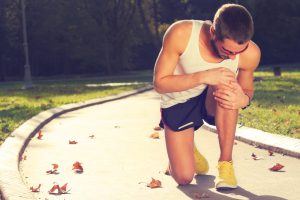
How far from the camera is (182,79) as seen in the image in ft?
16.1

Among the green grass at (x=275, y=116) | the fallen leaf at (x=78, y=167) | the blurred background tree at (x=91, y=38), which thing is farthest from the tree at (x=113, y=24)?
the fallen leaf at (x=78, y=167)

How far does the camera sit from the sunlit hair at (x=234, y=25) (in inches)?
174

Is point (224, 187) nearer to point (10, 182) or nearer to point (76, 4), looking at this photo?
point (10, 182)

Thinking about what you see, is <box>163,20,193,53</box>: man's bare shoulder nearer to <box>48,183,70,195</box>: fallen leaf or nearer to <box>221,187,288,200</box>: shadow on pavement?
<box>221,187,288,200</box>: shadow on pavement

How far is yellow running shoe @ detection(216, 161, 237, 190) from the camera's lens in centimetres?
509

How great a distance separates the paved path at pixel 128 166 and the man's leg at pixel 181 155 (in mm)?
102

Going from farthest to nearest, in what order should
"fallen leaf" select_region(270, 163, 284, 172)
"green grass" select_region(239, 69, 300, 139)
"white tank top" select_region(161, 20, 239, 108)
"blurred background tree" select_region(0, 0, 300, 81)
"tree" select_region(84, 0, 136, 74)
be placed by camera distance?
"blurred background tree" select_region(0, 0, 300, 81) → "tree" select_region(84, 0, 136, 74) → "green grass" select_region(239, 69, 300, 139) → "fallen leaf" select_region(270, 163, 284, 172) → "white tank top" select_region(161, 20, 239, 108)

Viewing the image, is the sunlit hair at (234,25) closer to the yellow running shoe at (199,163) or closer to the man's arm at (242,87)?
the man's arm at (242,87)

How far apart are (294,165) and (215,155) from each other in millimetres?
1198

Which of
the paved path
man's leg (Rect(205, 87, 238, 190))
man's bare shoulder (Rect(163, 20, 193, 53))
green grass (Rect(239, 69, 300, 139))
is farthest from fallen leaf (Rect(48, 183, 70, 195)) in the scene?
green grass (Rect(239, 69, 300, 139))

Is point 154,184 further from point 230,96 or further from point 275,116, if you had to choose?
point 275,116

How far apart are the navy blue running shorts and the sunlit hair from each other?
0.99 m

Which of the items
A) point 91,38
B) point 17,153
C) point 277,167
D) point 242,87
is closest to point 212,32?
point 242,87

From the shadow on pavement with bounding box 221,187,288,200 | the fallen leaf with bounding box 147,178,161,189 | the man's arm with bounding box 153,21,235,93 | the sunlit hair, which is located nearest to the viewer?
the sunlit hair
